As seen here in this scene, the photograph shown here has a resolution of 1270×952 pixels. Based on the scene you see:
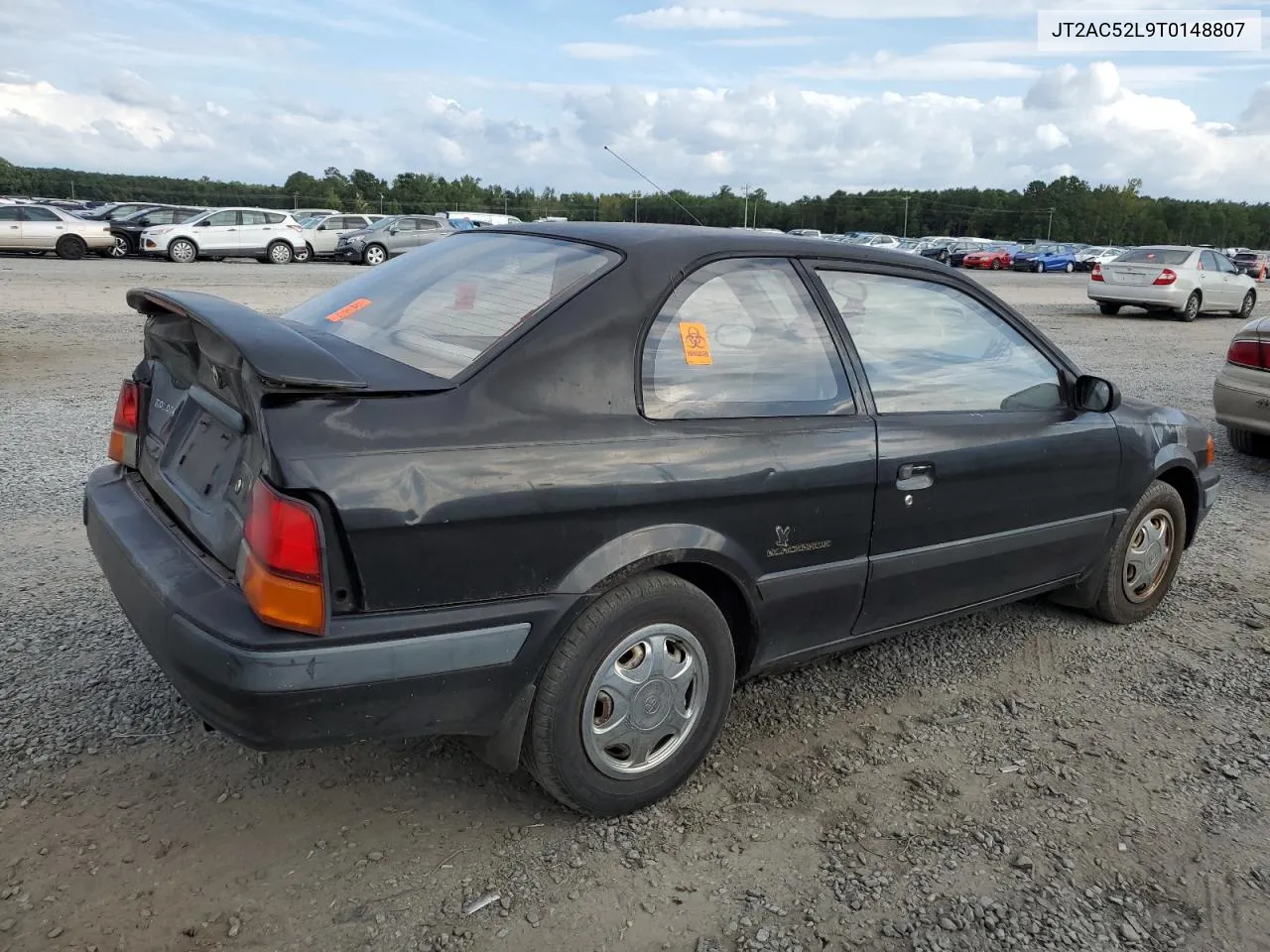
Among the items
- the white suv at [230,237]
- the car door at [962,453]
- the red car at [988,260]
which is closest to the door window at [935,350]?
the car door at [962,453]

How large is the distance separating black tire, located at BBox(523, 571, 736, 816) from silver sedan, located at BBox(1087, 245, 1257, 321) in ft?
64.1

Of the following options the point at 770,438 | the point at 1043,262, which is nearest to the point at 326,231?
the point at 770,438

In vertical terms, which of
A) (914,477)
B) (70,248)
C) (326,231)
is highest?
(326,231)

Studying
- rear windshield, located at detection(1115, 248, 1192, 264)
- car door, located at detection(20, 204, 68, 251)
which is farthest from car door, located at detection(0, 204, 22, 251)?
rear windshield, located at detection(1115, 248, 1192, 264)

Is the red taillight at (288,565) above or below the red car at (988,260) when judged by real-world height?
below

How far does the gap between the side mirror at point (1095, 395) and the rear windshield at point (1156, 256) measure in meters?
18.3

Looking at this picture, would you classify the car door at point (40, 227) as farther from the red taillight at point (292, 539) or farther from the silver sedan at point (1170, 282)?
the red taillight at point (292, 539)

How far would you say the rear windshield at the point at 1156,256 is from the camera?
19.5m

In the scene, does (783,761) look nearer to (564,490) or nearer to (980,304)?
(564,490)

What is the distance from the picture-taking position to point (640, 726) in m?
2.77

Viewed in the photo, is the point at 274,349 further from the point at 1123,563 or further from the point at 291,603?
the point at 1123,563

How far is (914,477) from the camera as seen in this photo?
3211 mm

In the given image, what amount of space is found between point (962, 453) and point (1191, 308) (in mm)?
19171

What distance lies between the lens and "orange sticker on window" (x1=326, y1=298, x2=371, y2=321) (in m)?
3.14
